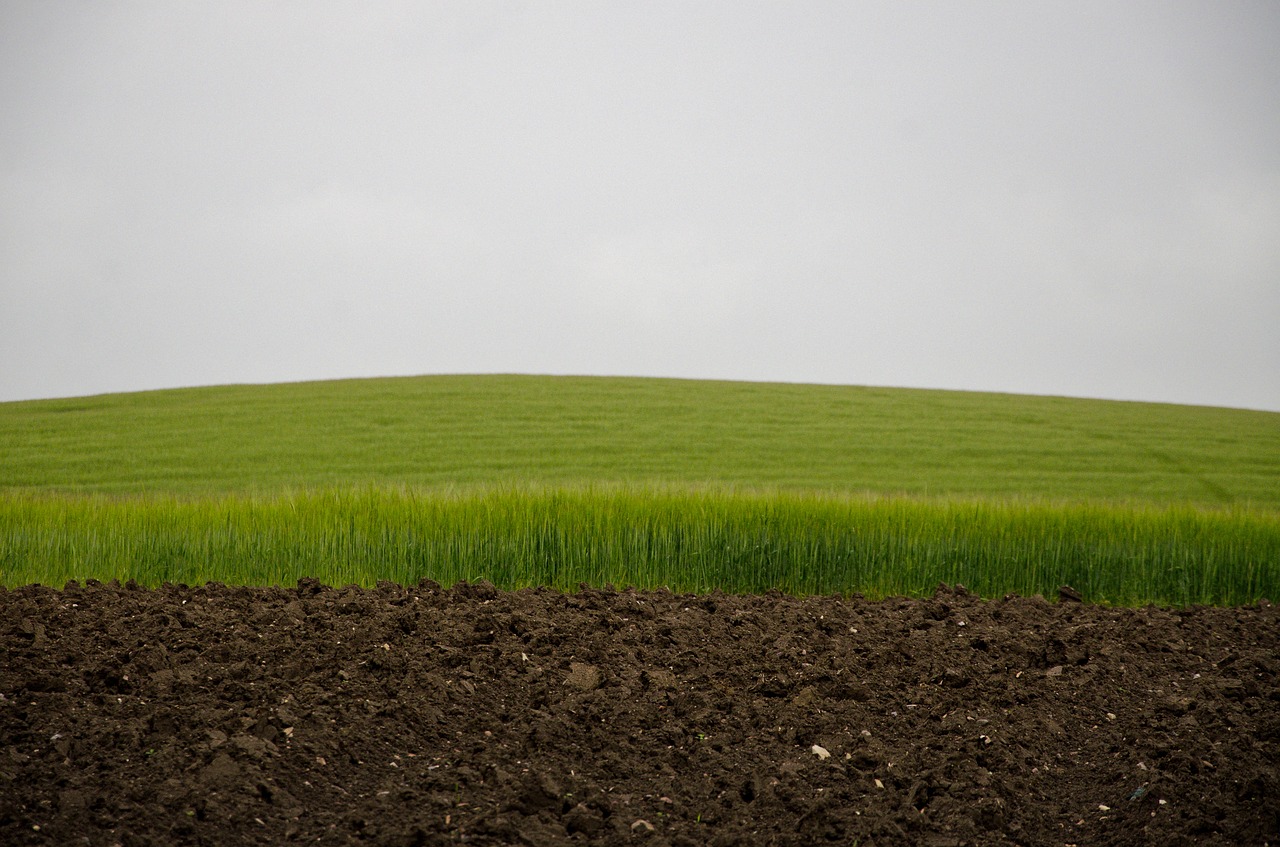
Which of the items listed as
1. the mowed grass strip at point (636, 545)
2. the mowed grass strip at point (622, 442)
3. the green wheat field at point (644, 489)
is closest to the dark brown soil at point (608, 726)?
the mowed grass strip at point (636, 545)

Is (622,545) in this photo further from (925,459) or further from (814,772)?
(925,459)

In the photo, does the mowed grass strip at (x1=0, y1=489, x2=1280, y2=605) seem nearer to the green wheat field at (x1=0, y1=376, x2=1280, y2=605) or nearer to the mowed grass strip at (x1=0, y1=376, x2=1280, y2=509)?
the green wheat field at (x1=0, y1=376, x2=1280, y2=605)

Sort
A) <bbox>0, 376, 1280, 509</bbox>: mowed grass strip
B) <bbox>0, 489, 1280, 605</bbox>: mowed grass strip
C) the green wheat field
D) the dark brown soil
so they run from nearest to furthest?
→ the dark brown soil
<bbox>0, 489, 1280, 605</bbox>: mowed grass strip
the green wheat field
<bbox>0, 376, 1280, 509</bbox>: mowed grass strip

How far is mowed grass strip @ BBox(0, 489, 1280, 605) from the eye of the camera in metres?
6.72

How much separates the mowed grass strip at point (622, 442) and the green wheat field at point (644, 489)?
0.31 feet

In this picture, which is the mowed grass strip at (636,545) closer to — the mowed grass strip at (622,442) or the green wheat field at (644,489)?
the green wheat field at (644,489)

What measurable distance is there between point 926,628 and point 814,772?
2.00m

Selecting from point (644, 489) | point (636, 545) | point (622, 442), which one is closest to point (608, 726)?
point (636, 545)

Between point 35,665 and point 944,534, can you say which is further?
point 944,534

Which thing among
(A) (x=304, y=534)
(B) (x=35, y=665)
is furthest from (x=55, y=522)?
(B) (x=35, y=665)

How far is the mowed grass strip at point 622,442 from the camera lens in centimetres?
1531

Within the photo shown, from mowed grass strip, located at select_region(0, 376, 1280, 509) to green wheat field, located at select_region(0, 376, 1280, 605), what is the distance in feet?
0.31

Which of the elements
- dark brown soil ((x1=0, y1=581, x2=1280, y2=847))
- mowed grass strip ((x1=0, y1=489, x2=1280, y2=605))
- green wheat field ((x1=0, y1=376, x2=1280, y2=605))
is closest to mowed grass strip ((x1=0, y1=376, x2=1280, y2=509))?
green wheat field ((x1=0, y1=376, x2=1280, y2=605))

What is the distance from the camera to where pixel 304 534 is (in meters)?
6.87
